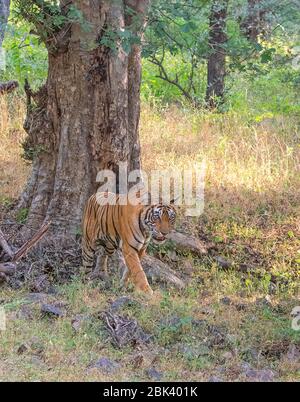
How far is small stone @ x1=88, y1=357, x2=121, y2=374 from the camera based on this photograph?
6.31m

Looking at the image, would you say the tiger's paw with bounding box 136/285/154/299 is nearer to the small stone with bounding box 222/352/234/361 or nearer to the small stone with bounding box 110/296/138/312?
the small stone with bounding box 110/296/138/312

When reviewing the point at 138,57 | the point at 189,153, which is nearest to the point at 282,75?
the point at 189,153

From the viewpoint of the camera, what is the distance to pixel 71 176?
9352 millimetres

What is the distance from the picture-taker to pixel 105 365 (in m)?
6.40

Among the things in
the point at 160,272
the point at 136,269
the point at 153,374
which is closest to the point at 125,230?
the point at 136,269

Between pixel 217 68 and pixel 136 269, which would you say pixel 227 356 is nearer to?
pixel 136 269

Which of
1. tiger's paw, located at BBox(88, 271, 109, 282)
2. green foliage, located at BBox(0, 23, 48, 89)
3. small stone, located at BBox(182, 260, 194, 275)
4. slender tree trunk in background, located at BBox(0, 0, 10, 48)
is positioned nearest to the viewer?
slender tree trunk in background, located at BBox(0, 0, 10, 48)

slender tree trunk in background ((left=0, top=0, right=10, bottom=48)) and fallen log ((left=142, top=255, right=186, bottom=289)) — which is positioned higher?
slender tree trunk in background ((left=0, top=0, right=10, bottom=48))

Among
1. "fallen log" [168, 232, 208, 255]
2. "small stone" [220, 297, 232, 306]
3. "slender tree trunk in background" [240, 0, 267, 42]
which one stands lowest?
"small stone" [220, 297, 232, 306]

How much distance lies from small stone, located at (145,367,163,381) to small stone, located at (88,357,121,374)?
245 millimetres

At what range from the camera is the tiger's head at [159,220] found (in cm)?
838

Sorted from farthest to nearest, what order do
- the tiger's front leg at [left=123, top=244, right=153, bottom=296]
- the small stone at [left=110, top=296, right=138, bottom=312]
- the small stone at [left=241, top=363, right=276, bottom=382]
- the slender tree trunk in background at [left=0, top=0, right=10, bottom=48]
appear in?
the tiger's front leg at [left=123, top=244, right=153, bottom=296] < the small stone at [left=110, top=296, right=138, bottom=312] < the slender tree trunk in background at [left=0, top=0, right=10, bottom=48] < the small stone at [left=241, top=363, right=276, bottom=382]

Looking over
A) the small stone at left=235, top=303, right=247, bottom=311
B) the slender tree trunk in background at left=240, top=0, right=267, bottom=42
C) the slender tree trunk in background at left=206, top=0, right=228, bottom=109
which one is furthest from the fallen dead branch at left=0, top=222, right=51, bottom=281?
the slender tree trunk in background at left=240, top=0, right=267, bottom=42

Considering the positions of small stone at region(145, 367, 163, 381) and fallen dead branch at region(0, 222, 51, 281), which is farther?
fallen dead branch at region(0, 222, 51, 281)
